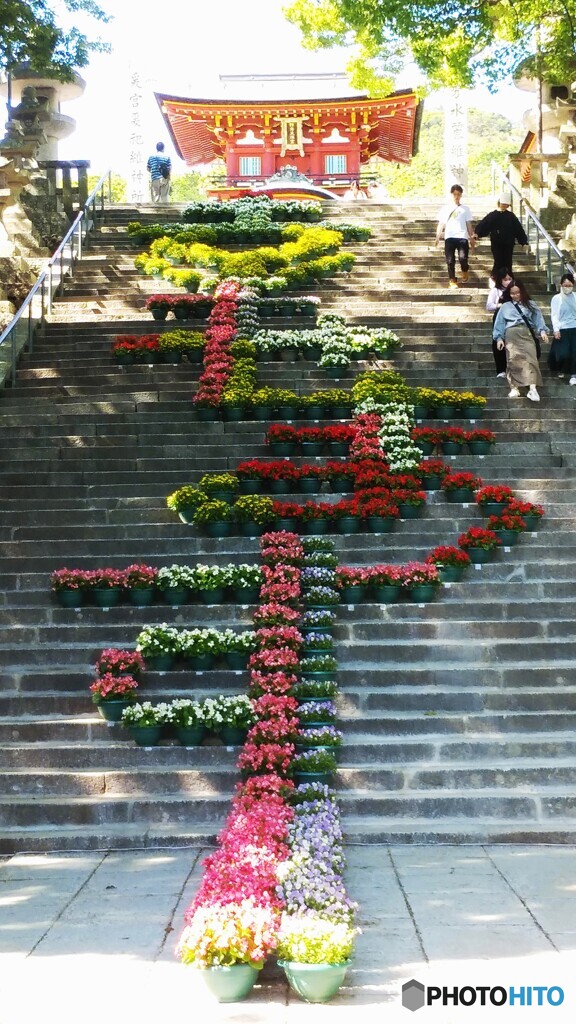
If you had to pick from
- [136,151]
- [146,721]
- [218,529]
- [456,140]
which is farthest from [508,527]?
[136,151]

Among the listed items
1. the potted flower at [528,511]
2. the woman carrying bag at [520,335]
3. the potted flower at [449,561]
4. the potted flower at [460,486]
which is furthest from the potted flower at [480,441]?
the potted flower at [449,561]

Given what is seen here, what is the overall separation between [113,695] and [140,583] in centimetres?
160

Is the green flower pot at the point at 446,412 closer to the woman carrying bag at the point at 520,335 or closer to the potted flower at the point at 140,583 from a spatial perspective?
the woman carrying bag at the point at 520,335

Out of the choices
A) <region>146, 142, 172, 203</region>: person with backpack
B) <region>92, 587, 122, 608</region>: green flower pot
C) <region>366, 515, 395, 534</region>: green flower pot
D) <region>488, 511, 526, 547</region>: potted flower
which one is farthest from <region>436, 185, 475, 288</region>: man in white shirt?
<region>146, 142, 172, 203</region>: person with backpack

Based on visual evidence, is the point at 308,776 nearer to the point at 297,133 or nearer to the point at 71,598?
the point at 71,598

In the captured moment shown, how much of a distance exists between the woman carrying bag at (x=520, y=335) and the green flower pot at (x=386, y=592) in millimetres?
4848

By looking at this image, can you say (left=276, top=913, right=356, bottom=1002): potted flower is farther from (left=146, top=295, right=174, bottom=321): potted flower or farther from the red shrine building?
the red shrine building

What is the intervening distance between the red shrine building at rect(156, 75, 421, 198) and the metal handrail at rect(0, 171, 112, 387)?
547 inches

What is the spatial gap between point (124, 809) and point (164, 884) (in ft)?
3.82

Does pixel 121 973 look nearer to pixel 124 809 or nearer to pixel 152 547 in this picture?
pixel 124 809

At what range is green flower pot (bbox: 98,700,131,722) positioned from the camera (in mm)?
7934

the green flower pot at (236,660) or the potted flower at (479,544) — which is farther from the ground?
the potted flower at (479,544)

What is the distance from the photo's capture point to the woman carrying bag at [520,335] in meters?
13.0

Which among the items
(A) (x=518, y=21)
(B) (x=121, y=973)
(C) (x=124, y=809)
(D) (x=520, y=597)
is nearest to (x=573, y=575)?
(D) (x=520, y=597)
